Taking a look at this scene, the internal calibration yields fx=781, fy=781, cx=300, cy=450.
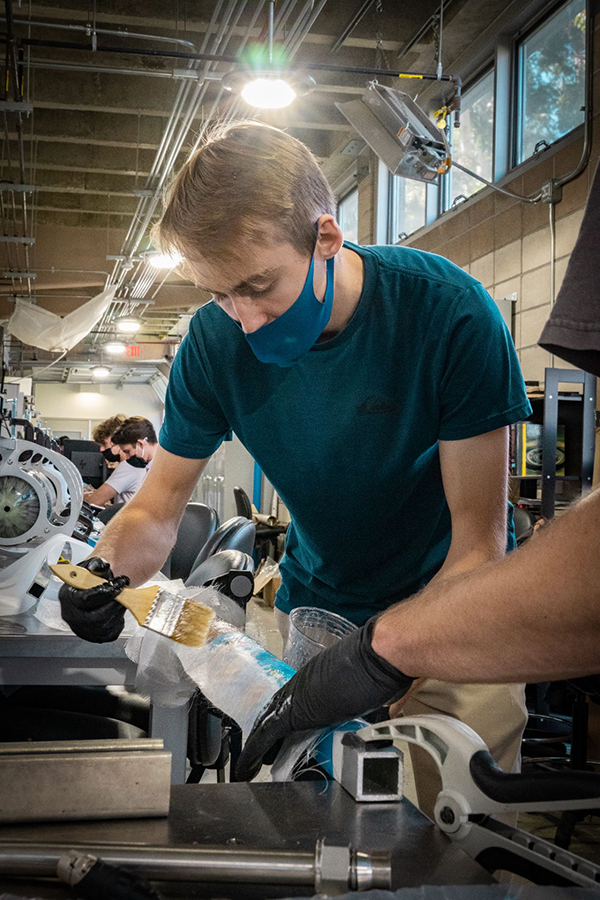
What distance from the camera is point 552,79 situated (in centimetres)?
446

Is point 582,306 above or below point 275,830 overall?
above

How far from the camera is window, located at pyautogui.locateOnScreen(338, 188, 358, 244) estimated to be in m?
7.42

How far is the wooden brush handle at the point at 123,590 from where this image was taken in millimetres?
1167

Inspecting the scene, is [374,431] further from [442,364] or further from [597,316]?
[597,316]

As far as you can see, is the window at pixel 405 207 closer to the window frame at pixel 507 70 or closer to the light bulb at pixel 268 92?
the window frame at pixel 507 70

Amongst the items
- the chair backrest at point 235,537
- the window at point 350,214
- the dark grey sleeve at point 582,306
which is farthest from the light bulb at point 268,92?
the dark grey sleeve at point 582,306

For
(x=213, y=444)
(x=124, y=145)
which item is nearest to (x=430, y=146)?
(x=213, y=444)

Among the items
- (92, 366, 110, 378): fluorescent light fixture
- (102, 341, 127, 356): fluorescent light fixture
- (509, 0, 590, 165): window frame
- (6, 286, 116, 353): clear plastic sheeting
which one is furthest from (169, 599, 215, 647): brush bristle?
(92, 366, 110, 378): fluorescent light fixture

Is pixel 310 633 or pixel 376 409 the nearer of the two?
pixel 310 633

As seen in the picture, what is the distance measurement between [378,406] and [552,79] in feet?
13.1

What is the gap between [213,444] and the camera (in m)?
1.55

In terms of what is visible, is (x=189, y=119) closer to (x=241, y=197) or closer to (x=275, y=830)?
(x=241, y=197)

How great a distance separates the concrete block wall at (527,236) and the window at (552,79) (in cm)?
21

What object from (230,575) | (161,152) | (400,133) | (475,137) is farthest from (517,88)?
(230,575)
